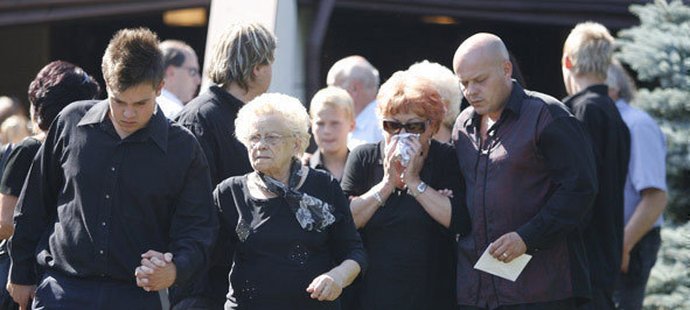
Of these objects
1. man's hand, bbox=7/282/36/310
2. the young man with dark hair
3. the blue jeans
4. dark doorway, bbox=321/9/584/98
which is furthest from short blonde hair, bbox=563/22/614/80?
dark doorway, bbox=321/9/584/98

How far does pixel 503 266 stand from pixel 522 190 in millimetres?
343

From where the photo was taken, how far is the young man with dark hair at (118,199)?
465 cm

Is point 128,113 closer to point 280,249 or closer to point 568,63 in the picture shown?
point 280,249

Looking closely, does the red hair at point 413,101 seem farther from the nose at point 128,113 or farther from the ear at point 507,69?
the nose at point 128,113

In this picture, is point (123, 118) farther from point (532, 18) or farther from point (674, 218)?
point (532, 18)

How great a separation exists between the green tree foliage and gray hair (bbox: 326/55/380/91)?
2043 millimetres

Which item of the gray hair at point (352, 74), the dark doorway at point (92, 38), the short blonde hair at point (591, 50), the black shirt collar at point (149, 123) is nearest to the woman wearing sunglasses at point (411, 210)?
the black shirt collar at point (149, 123)

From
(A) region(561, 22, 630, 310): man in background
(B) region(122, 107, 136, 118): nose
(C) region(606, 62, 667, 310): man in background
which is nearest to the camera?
(B) region(122, 107, 136, 118): nose

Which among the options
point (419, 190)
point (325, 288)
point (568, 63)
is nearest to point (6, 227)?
point (325, 288)

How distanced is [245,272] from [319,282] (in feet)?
1.28

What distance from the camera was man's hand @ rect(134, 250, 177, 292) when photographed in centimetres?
451

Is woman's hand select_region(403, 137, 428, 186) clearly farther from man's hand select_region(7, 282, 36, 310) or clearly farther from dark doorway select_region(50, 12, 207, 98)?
dark doorway select_region(50, 12, 207, 98)

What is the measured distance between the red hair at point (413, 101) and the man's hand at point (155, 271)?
1434 millimetres

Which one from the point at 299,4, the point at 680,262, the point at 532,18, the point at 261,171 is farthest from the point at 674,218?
the point at 261,171
